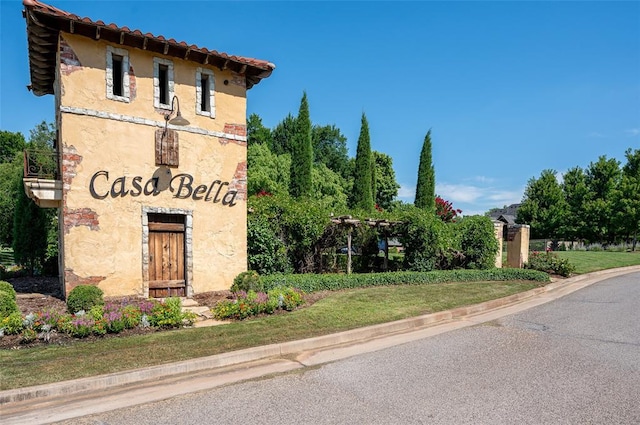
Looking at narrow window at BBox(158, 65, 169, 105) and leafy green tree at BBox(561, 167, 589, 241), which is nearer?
narrow window at BBox(158, 65, 169, 105)

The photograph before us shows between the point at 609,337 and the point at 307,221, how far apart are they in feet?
28.7

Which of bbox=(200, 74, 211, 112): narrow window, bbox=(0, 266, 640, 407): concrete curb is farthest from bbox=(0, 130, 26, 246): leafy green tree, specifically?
bbox=(0, 266, 640, 407): concrete curb

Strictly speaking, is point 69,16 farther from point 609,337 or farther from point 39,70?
point 609,337

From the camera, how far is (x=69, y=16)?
944cm

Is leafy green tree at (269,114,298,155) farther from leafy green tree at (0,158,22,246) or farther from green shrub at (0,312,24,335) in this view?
green shrub at (0,312,24,335)

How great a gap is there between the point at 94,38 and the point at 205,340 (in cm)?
817

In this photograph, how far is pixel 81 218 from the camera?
9.99 metres

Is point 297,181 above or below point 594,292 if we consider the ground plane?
above

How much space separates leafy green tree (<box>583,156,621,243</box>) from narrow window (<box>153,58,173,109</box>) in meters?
40.3

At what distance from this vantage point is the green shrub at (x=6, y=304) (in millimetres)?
7618

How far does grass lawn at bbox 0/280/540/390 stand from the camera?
5.52m

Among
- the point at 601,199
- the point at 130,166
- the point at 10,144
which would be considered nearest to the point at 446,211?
the point at 130,166

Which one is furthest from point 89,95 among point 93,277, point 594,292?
point 594,292

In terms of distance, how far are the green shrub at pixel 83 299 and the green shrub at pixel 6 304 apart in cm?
99
